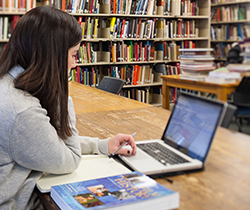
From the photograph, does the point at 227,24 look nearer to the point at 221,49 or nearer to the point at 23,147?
the point at 221,49

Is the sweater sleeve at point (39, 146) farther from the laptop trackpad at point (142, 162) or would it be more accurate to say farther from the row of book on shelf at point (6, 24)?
the row of book on shelf at point (6, 24)

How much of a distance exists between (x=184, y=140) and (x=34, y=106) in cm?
45

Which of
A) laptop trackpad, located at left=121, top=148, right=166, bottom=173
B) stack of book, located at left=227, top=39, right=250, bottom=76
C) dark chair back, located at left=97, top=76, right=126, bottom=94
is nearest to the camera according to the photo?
stack of book, located at left=227, top=39, right=250, bottom=76

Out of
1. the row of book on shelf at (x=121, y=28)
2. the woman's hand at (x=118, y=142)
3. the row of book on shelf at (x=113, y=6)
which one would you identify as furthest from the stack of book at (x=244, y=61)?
the row of book on shelf at (x=121, y=28)

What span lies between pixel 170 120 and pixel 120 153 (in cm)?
20

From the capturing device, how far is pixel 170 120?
1.09 meters

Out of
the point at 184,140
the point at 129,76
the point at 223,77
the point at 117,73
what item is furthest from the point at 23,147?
the point at 129,76

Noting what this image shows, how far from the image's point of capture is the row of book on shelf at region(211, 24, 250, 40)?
825 mm

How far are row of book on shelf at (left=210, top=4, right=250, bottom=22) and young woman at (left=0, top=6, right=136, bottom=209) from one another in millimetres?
410

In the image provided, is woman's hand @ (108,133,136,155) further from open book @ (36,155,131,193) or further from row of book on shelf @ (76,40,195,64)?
row of book on shelf @ (76,40,195,64)

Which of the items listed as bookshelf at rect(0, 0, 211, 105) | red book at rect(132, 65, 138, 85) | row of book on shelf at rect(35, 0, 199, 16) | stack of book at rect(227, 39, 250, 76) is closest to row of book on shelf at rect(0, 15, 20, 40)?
row of book on shelf at rect(35, 0, 199, 16)

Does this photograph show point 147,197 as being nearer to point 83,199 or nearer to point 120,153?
point 83,199

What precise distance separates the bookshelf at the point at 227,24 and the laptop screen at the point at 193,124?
0.42ft

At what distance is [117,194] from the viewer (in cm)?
77
